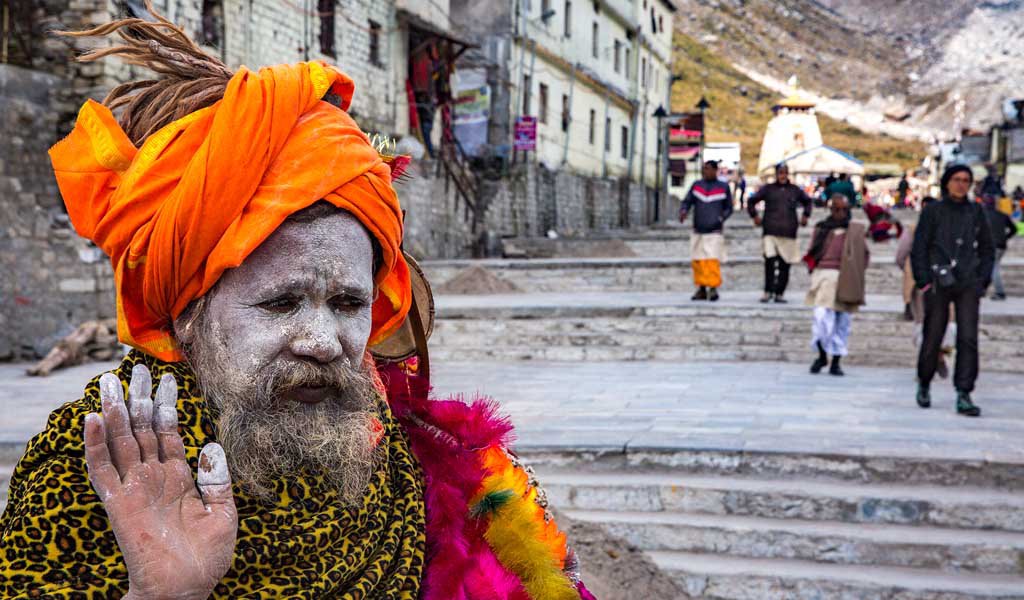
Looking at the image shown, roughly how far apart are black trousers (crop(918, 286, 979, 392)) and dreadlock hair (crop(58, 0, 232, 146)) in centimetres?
627

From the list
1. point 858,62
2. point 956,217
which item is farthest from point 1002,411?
point 858,62

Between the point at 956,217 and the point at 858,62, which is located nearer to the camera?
the point at 956,217

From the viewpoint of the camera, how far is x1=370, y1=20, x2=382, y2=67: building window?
20281 mm

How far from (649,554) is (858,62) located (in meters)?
107

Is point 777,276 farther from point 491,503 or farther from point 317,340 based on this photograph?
point 317,340

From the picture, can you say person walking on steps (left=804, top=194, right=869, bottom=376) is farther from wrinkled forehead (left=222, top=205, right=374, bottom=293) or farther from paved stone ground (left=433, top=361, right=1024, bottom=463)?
wrinkled forehead (left=222, top=205, right=374, bottom=293)

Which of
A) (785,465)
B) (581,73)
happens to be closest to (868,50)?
(581,73)

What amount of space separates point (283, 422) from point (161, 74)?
0.69m

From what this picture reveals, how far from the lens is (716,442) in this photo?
6.04m

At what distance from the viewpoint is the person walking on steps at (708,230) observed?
13.3m

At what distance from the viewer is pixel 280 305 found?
1750 mm

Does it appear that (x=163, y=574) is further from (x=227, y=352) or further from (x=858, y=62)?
(x=858, y=62)

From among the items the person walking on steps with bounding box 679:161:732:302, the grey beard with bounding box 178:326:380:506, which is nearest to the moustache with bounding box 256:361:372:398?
the grey beard with bounding box 178:326:380:506

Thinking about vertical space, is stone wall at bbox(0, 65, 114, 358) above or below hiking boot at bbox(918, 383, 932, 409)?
above
